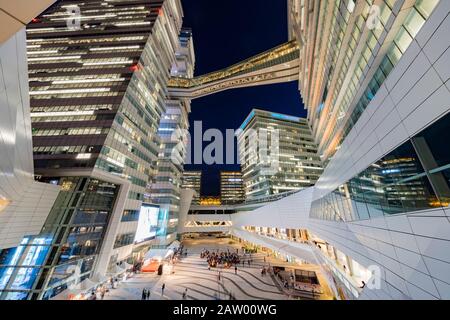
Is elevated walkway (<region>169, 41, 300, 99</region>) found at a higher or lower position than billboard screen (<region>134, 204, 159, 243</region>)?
higher

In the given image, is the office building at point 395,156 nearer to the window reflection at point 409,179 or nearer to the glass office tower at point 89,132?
the window reflection at point 409,179

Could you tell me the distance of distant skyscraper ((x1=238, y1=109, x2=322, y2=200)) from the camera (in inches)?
2992

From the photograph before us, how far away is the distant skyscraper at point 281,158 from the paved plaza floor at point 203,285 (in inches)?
1852

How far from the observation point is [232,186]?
169 meters

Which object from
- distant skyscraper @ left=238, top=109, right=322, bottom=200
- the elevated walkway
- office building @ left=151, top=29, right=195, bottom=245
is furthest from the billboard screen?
the elevated walkway

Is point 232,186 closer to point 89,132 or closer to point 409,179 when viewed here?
point 89,132

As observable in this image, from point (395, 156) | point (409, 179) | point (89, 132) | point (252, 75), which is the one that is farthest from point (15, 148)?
point (252, 75)

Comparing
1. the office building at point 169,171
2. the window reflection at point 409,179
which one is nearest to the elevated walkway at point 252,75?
the office building at point 169,171

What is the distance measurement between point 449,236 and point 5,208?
23513 millimetres

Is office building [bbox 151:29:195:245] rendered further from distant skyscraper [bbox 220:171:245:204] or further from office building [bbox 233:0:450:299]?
distant skyscraper [bbox 220:171:245:204]

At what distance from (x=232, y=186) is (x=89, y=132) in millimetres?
148045

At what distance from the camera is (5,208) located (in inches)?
551

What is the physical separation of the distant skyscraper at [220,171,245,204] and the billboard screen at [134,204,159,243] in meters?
122

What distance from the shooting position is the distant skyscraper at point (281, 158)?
249 ft
